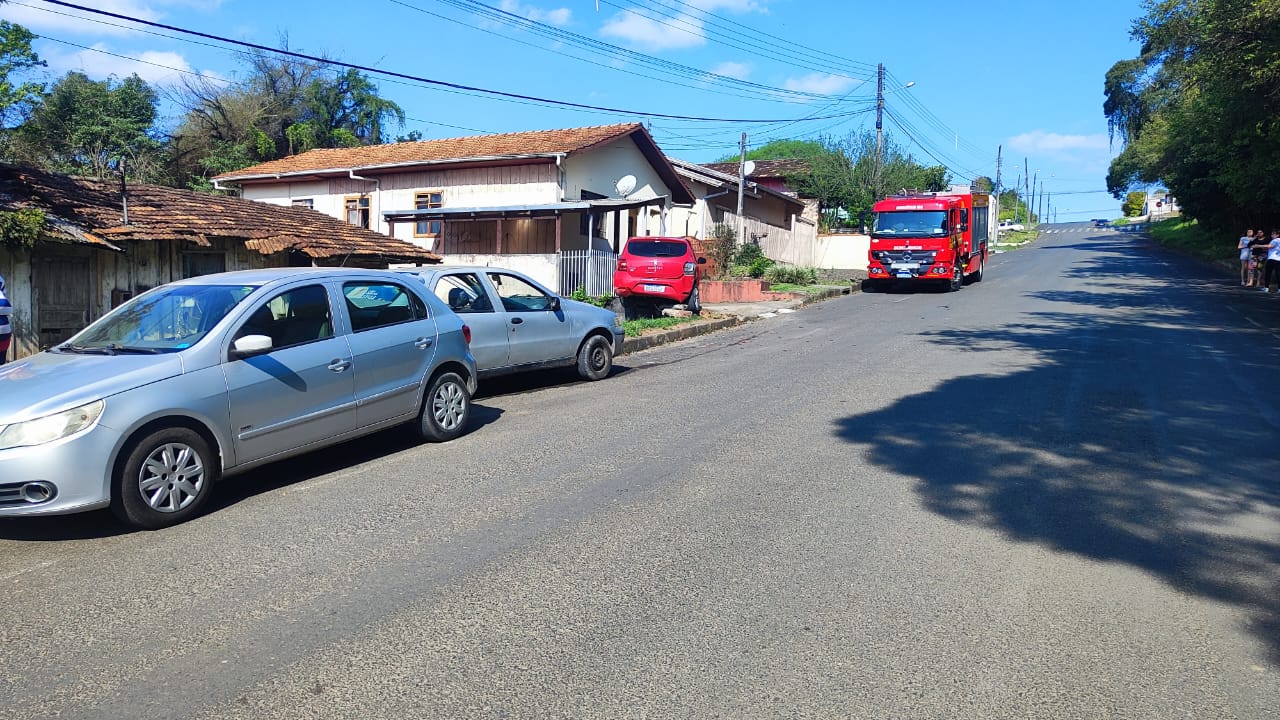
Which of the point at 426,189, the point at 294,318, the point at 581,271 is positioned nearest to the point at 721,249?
the point at 581,271

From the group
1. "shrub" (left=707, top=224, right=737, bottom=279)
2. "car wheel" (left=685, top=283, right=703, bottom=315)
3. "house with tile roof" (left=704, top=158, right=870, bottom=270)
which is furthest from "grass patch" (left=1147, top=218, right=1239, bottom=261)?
"car wheel" (left=685, top=283, right=703, bottom=315)

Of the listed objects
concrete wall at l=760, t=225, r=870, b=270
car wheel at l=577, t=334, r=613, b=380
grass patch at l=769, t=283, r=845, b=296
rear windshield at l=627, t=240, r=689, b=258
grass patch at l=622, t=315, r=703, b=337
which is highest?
concrete wall at l=760, t=225, r=870, b=270

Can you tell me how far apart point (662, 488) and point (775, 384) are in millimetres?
4814

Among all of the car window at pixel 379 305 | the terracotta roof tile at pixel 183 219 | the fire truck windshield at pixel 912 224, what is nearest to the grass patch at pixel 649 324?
the terracotta roof tile at pixel 183 219

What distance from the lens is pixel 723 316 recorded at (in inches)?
798

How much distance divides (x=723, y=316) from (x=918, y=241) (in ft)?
31.6

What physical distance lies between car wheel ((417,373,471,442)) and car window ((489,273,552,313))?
→ 244 cm

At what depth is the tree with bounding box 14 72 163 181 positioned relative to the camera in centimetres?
3575

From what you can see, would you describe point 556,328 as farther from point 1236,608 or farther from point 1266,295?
point 1266,295

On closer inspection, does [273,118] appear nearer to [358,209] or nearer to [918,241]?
[358,209]

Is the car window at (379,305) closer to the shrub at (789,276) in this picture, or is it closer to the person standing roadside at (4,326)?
the person standing roadside at (4,326)

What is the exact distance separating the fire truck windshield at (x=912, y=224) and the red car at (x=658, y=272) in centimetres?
1018

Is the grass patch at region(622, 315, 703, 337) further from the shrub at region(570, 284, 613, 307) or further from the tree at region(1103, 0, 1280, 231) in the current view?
the tree at region(1103, 0, 1280, 231)

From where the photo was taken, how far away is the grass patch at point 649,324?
1637cm
